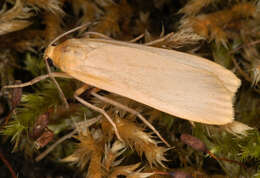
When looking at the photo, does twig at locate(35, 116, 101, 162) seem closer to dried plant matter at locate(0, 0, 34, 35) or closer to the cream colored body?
the cream colored body

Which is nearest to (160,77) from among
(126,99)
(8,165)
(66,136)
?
(126,99)

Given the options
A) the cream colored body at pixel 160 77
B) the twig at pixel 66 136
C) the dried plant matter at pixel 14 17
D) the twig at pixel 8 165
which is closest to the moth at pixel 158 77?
the cream colored body at pixel 160 77

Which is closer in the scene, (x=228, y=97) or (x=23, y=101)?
(x=228, y=97)

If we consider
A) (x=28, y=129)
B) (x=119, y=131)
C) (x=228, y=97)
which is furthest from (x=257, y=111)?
(x=28, y=129)

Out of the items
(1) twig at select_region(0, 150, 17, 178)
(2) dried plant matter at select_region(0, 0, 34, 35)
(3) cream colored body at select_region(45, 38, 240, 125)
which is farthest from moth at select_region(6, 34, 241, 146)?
(1) twig at select_region(0, 150, 17, 178)

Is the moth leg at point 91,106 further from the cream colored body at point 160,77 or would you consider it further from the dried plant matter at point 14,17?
the dried plant matter at point 14,17

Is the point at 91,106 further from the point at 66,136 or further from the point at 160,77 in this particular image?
the point at 160,77

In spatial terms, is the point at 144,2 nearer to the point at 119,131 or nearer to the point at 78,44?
the point at 78,44
